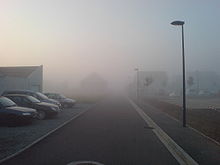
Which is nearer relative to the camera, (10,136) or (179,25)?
(10,136)

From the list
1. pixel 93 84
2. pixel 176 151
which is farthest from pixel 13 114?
pixel 93 84

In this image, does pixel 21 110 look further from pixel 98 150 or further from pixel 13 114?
pixel 98 150

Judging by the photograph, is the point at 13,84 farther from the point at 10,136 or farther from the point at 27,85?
the point at 10,136

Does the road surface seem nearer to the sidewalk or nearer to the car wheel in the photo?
the sidewalk

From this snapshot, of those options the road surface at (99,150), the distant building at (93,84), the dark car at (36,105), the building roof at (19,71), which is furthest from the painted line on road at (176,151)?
the distant building at (93,84)

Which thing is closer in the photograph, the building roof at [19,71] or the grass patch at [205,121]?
the grass patch at [205,121]

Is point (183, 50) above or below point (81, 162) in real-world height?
above

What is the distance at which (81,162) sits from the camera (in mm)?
7676

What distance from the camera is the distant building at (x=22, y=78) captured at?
1469 inches

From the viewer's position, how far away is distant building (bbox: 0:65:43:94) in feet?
122

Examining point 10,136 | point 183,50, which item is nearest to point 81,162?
point 10,136

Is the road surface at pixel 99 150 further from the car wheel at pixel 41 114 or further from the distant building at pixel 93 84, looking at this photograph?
the distant building at pixel 93 84

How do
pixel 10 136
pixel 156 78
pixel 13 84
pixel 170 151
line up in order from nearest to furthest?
pixel 170 151 → pixel 10 136 → pixel 13 84 → pixel 156 78

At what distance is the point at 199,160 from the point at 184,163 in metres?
0.48
